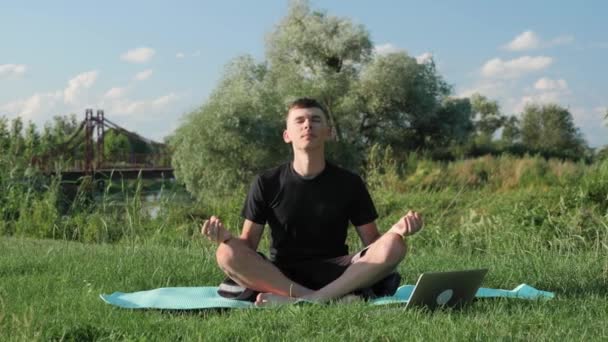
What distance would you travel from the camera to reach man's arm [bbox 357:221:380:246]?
360cm

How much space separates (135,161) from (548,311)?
1445 inches

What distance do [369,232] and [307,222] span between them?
342mm

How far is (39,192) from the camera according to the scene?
7.86 m

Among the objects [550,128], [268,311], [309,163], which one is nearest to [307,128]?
[309,163]

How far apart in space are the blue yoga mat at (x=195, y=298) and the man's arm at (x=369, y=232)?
286mm

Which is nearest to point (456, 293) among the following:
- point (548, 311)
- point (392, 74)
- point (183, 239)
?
point (548, 311)

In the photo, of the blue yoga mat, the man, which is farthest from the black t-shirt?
the blue yoga mat

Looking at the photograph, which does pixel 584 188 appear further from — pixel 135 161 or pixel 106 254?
pixel 135 161

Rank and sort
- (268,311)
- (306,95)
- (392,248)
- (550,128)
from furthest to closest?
1. (550,128)
2. (306,95)
3. (392,248)
4. (268,311)

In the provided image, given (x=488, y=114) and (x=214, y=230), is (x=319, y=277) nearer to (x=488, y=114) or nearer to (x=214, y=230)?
(x=214, y=230)

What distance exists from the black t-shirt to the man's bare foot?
0.29m

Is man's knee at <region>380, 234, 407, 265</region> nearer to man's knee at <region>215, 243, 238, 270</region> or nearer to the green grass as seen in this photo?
the green grass

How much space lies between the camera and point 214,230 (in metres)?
3.19

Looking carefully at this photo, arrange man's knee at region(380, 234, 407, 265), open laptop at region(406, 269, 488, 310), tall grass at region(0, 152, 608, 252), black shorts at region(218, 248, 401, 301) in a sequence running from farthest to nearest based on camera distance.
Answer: tall grass at region(0, 152, 608, 252) → black shorts at region(218, 248, 401, 301) → man's knee at region(380, 234, 407, 265) → open laptop at region(406, 269, 488, 310)
